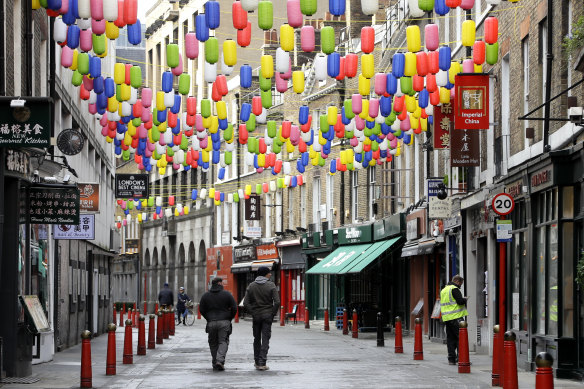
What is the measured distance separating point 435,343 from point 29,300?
15434 millimetres

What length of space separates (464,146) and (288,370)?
763 centimetres

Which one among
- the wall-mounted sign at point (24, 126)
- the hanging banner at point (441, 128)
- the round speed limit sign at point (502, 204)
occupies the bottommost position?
the round speed limit sign at point (502, 204)

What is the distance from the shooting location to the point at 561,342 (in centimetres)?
2016

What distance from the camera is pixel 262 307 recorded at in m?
22.5

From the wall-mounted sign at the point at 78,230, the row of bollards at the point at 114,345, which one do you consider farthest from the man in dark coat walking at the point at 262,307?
the wall-mounted sign at the point at 78,230

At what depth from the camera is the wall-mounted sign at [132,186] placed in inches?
1697

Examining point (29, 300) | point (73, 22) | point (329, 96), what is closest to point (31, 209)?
point (29, 300)

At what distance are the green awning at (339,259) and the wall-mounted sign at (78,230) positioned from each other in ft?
48.7

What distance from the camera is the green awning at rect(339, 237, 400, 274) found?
39.9 metres

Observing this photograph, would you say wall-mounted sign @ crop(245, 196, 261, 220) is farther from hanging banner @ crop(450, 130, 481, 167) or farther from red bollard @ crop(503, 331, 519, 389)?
red bollard @ crop(503, 331, 519, 389)

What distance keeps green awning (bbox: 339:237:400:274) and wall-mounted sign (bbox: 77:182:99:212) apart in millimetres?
13180

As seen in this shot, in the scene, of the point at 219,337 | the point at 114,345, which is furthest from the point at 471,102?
the point at 114,345

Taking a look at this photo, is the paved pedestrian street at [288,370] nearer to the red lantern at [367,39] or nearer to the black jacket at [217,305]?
the black jacket at [217,305]

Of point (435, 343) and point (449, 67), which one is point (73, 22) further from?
point (435, 343)
